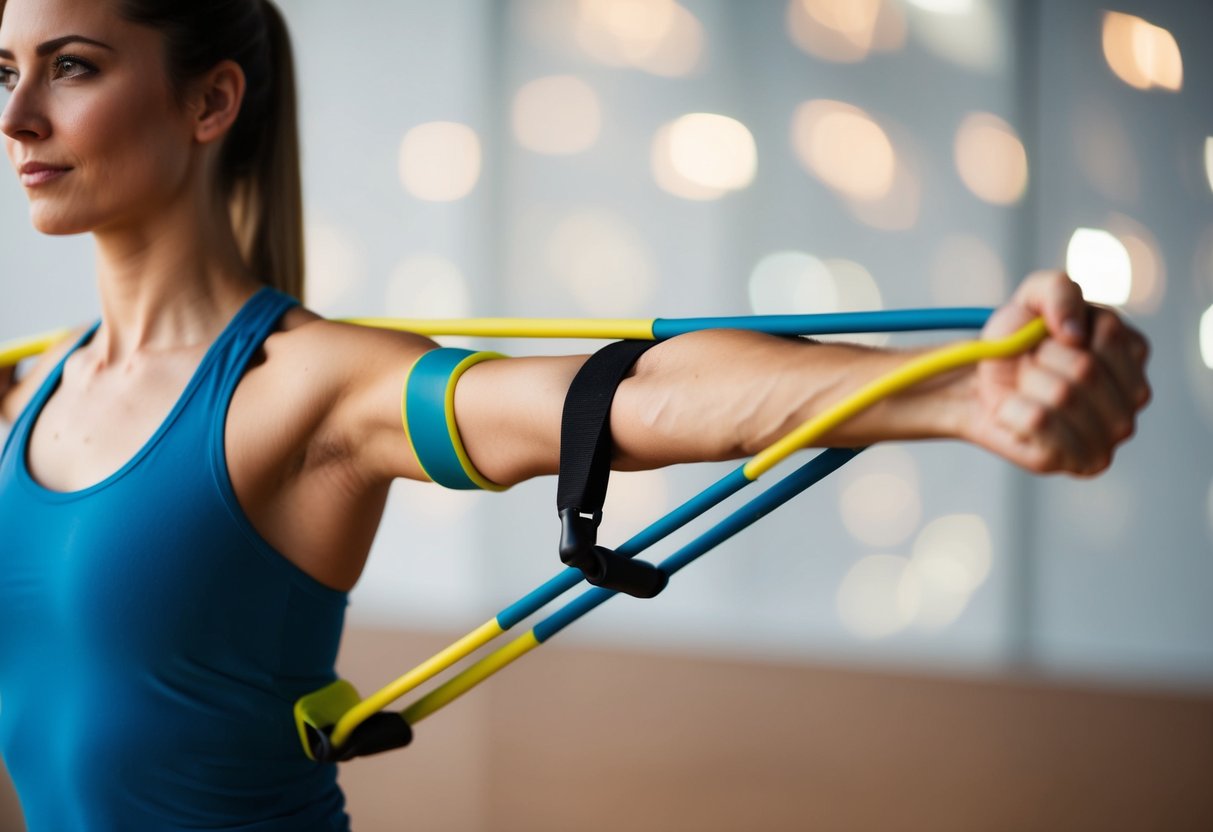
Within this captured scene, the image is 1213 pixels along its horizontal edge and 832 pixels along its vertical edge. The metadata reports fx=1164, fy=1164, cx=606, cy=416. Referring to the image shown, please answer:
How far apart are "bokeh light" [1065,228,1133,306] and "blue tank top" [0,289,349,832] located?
9.64 feet

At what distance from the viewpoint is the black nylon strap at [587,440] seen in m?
0.77

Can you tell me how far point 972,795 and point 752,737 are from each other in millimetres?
613

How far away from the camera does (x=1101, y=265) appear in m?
3.43

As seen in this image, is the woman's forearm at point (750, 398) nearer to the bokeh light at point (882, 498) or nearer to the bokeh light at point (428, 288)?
the bokeh light at point (882, 498)

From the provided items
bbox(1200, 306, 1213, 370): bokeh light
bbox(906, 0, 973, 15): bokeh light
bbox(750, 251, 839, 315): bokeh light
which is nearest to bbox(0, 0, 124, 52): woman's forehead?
bbox(750, 251, 839, 315): bokeh light

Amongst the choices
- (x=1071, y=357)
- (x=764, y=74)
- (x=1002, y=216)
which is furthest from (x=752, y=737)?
(x=1071, y=357)

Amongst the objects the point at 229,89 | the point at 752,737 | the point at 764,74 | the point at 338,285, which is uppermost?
the point at 764,74

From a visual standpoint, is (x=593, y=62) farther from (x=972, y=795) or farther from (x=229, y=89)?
(x=229, y=89)

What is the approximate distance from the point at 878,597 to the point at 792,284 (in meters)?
1.04

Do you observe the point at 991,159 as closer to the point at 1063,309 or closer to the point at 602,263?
the point at 602,263

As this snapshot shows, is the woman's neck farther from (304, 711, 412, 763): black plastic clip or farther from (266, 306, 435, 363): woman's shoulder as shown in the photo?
(304, 711, 412, 763): black plastic clip

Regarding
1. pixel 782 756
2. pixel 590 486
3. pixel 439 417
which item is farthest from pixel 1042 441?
pixel 782 756

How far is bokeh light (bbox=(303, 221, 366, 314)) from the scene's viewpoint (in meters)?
4.30

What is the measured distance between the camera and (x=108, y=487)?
3.34 ft
